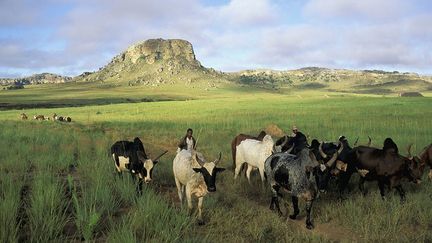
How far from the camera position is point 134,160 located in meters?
9.69

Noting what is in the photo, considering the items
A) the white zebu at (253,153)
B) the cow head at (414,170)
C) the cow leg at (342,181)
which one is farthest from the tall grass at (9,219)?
the cow head at (414,170)

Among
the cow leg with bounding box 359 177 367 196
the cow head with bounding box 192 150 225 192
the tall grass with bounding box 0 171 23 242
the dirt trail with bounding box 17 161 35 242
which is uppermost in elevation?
the cow head with bounding box 192 150 225 192

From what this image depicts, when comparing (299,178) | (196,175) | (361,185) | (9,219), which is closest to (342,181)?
(361,185)

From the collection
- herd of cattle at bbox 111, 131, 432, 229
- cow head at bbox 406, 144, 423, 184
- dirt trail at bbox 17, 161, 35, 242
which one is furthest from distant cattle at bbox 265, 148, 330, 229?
dirt trail at bbox 17, 161, 35, 242

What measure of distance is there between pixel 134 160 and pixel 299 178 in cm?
387

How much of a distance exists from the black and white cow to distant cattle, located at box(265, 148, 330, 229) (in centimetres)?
254

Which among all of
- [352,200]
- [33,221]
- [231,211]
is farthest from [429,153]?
[33,221]

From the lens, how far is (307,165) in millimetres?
8117

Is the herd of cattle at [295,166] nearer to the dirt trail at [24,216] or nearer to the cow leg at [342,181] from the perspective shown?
the cow leg at [342,181]

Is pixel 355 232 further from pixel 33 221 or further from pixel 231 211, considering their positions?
pixel 33 221

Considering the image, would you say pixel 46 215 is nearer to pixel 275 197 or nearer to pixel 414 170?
pixel 275 197

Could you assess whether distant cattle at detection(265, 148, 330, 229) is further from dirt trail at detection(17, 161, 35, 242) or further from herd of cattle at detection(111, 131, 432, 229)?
dirt trail at detection(17, 161, 35, 242)

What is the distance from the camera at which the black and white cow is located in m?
8.83

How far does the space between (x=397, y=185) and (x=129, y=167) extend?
6.27m
